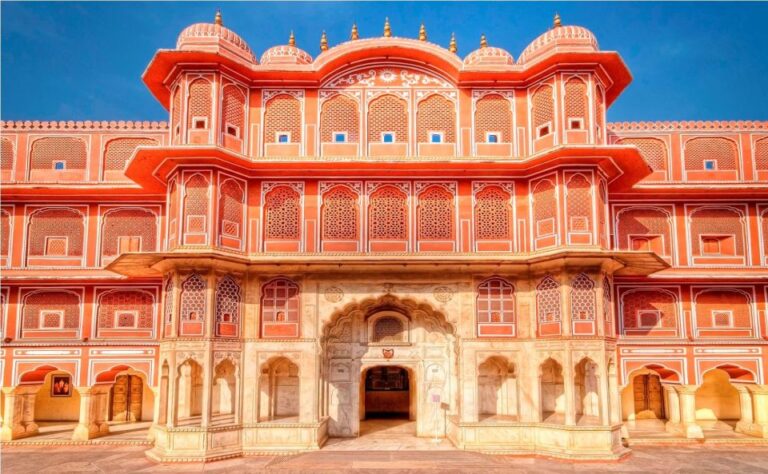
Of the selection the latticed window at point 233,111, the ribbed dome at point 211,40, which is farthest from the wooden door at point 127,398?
the ribbed dome at point 211,40

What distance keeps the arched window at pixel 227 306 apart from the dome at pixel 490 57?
30.8ft

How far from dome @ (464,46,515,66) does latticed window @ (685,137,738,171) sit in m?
6.56

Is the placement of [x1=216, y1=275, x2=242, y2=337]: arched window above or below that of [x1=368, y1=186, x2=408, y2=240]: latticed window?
below

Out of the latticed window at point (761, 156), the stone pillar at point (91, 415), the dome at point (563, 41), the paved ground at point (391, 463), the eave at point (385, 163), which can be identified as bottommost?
the paved ground at point (391, 463)

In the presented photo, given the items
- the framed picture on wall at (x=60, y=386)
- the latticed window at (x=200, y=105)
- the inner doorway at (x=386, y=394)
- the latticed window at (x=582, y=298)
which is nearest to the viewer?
the latticed window at (x=582, y=298)

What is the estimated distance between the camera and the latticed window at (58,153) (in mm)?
19250

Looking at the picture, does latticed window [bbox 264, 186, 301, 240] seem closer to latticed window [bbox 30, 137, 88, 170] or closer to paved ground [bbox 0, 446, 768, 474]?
paved ground [bbox 0, 446, 768, 474]

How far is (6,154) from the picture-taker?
63.1 feet

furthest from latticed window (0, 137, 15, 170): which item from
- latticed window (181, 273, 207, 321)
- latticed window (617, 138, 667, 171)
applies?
latticed window (617, 138, 667, 171)

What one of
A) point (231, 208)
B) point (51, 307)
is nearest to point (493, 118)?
point (231, 208)

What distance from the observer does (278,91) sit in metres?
17.6

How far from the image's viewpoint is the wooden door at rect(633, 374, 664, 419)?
20141 mm

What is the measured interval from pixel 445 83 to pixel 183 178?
783cm

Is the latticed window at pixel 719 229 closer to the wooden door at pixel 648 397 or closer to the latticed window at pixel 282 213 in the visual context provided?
the wooden door at pixel 648 397
